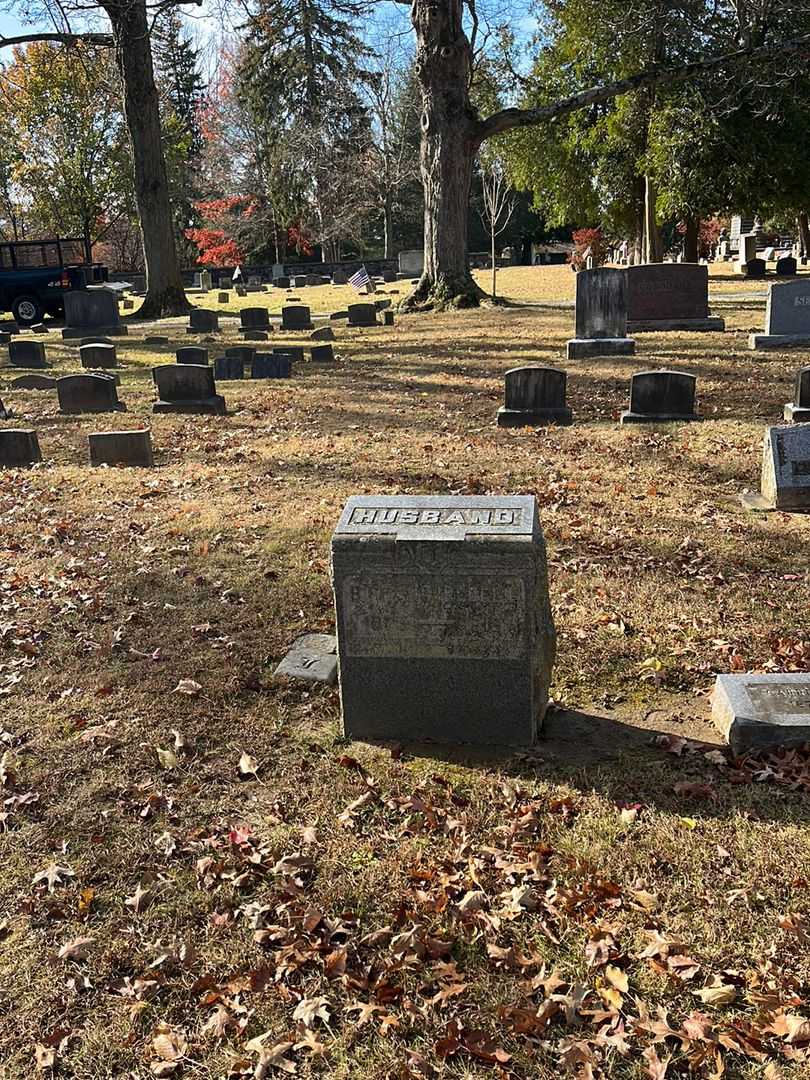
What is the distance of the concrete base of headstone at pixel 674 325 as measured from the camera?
63.0 ft

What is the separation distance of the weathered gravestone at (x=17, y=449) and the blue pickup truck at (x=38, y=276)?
71.3 ft

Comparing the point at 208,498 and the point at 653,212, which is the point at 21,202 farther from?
the point at 208,498

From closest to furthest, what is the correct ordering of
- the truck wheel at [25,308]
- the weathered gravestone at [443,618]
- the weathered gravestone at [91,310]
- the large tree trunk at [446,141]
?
the weathered gravestone at [443,618] < the large tree trunk at [446,141] < the weathered gravestone at [91,310] < the truck wheel at [25,308]

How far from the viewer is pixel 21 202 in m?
53.3

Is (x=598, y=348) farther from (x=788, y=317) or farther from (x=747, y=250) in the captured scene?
(x=747, y=250)

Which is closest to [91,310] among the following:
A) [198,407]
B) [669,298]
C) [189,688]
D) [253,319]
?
[253,319]

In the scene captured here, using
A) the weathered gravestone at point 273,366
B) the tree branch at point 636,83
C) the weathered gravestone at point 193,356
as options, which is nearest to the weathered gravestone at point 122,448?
the weathered gravestone at point 193,356

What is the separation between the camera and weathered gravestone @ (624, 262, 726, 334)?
19.4 m

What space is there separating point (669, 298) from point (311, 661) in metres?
16.4

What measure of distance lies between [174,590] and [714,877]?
4344 millimetres

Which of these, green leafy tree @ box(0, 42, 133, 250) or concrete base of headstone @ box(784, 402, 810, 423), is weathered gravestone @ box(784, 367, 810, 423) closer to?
concrete base of headstone @ box(784, 402, 810, 423)

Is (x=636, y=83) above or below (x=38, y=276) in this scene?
above

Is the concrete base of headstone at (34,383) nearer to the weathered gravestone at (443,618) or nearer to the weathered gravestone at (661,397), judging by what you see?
the weathered gravestone at (661,397)

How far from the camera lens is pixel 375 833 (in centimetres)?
408
